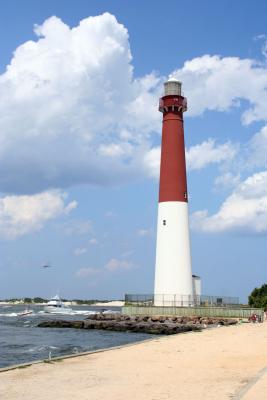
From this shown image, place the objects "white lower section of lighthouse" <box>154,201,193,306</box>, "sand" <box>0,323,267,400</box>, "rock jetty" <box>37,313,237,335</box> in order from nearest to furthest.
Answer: "sand" <box>0,323,267,400</box> → "rock jetty" <box>37,313,237,335</box> → "white lower section of lighthouse" <box>154,201,193,306</box>

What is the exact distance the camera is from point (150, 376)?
13.2 meters

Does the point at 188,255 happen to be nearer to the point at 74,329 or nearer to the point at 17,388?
the point at 74,329

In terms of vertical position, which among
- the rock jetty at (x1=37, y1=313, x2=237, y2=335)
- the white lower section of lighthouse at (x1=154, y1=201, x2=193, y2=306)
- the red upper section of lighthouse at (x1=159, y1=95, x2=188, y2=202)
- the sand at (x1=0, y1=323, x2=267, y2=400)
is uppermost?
the red upper section of lighthouse at (x1=159, y1=95, x2=188, y2=202)

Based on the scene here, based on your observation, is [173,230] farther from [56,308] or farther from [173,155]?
[56,308]

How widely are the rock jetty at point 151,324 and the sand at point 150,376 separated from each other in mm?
14642

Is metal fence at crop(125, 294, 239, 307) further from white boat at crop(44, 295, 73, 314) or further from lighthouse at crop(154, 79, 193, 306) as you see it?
white boat at crop(44, 295, 73, 314)

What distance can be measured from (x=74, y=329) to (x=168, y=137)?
16166 millimetres

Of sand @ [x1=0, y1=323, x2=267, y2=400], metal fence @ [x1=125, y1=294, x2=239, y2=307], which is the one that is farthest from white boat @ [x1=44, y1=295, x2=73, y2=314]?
sand @ [x1=0, y1=323, x2=267, y2=400]

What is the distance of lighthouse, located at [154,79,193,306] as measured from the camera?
38.4 m

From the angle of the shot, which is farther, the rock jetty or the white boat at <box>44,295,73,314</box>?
the white boat at <box>44,295,73,314</box>

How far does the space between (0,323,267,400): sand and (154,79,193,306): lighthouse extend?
60.0 ft

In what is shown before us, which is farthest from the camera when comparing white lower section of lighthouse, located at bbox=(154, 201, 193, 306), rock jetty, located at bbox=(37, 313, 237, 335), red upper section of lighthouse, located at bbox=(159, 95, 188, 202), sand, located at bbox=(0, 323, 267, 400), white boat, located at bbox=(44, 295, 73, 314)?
white boat, located at bbox=(44, 295, 73, 314)

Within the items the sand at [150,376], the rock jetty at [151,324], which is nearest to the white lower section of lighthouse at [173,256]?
the rock jetty at [151,324]

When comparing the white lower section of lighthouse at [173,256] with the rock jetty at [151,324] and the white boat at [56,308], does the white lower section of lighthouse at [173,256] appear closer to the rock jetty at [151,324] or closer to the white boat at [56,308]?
the rock jetty at [151,324]
